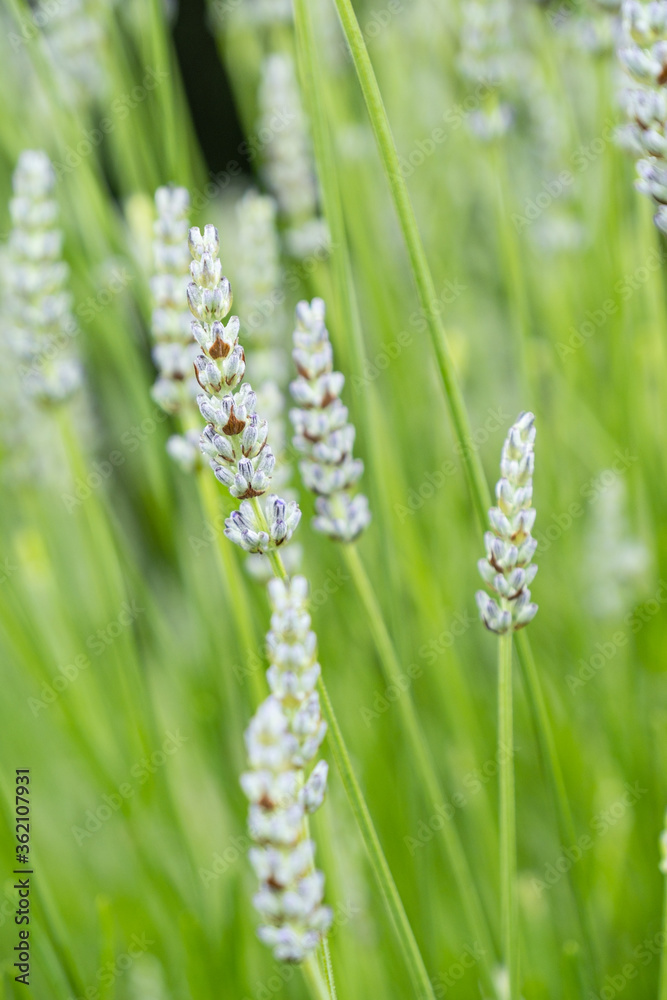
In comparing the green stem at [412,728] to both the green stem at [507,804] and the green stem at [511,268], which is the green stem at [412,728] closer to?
the green stem at [507,804]

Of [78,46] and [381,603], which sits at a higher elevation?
[78,46]

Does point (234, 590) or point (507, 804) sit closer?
point (507, 804)

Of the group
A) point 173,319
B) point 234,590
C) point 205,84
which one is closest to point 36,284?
point 173,319

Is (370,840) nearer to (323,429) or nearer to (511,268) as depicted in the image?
(323,429)

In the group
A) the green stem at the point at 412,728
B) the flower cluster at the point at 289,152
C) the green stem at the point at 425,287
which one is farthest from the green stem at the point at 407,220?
the flower cluster at the point at 289,152

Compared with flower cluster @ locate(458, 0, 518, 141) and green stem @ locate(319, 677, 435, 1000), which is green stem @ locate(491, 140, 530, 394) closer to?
flower cluster @ locate(458, 0, 518, 141)

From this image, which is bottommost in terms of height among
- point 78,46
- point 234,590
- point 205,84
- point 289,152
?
point 234,590

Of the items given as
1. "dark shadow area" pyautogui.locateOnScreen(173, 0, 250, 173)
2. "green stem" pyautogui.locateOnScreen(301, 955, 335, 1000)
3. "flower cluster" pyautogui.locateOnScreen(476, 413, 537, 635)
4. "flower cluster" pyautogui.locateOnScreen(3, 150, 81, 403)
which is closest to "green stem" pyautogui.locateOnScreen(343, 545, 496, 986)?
"flower cluster" pyautogui.locateOnScreen(476, 413, 537, 635)

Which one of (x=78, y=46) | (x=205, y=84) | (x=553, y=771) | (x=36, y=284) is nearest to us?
(x=553, y=771)
